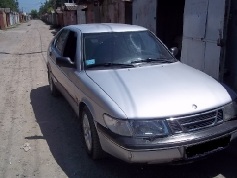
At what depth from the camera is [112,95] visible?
3.47 metres

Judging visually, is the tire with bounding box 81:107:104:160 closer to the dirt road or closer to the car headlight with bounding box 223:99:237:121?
the dirt road

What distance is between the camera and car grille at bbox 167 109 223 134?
313 cm

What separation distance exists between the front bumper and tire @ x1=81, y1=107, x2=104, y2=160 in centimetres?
35

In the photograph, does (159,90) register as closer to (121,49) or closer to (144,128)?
(144,128)

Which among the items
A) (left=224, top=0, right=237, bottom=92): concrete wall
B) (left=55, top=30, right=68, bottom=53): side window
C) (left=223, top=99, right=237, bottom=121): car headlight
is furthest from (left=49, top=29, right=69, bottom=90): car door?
(left=224, top=0, right=237, bottom=92): concrete wall

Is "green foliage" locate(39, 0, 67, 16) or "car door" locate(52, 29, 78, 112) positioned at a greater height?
"green foliage" locate(39, 0, 67, 16)

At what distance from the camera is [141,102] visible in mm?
3283

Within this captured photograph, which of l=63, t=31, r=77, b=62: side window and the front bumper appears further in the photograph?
l=63, t=31, r=77, b=62: side window

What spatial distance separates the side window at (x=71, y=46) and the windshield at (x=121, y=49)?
0.24 m

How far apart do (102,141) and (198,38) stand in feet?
14.4

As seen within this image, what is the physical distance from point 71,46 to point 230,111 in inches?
103

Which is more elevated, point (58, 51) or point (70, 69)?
point (58, 51)

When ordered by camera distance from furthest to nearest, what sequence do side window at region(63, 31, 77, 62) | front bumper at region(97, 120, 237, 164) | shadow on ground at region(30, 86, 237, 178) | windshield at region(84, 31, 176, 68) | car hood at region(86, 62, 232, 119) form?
side window at region(63, 31, 77, 62), windshield at region(84, 31, 176, 68), shadow on ground at region(30, 86, 237, 178), car hood at region(86, 62, 232, 119), front bumper at region(97, 120, 237, 164)

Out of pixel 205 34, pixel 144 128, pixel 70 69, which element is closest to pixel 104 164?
pixel 144 128
